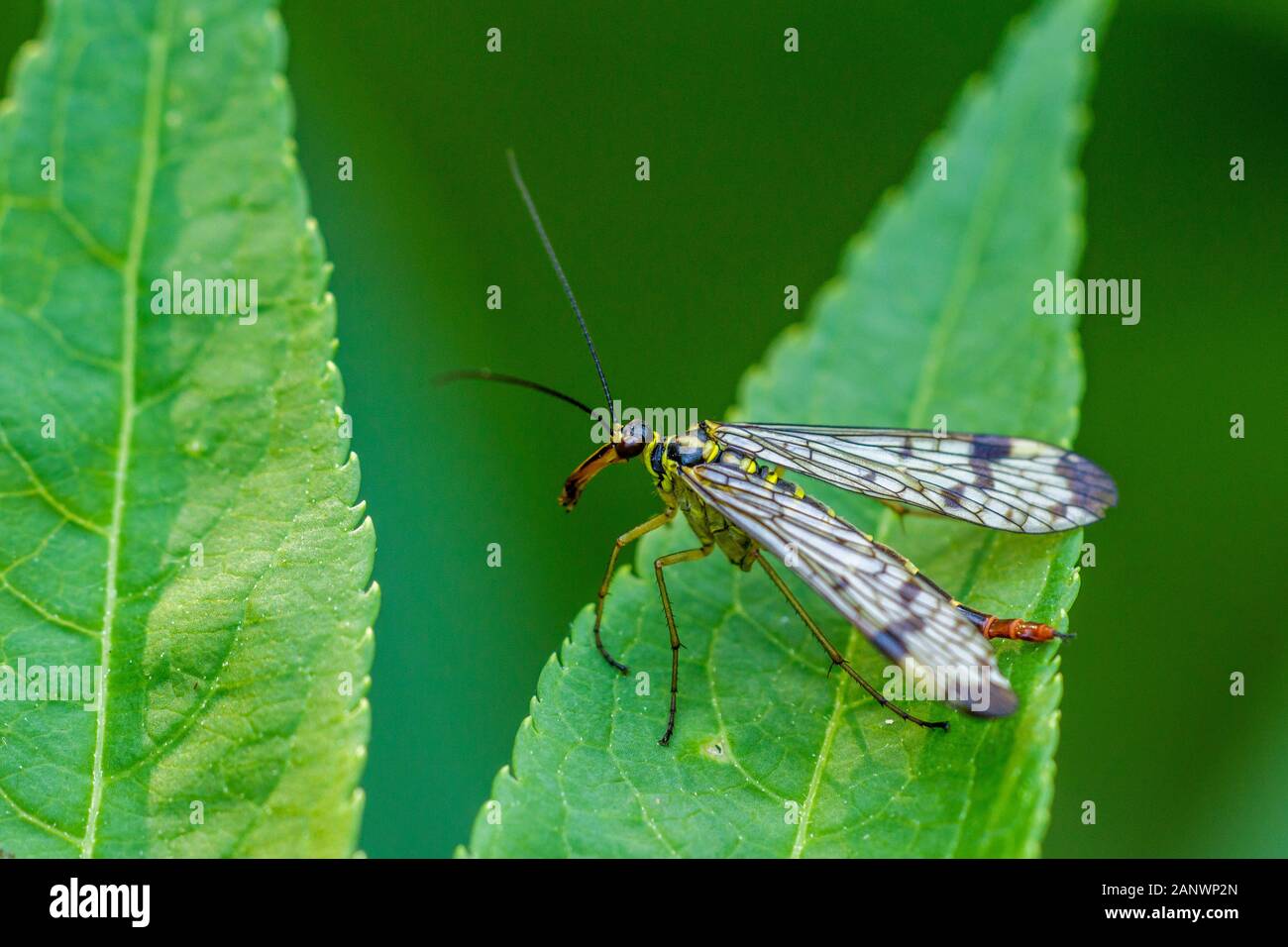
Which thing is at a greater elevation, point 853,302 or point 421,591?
point 853,302

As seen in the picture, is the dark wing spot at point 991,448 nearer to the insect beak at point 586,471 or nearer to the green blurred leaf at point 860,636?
the green blurred leaf at point 860,636

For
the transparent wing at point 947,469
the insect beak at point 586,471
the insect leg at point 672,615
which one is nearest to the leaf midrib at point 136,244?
the insect leg at point 672,615

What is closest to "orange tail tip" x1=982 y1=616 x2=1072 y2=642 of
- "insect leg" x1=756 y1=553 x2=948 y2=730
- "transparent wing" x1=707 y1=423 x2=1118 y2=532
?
"insect leg" x1=756 y1=553 x2=948 y2=730

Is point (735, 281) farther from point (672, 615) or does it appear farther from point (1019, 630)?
point (1019, 630)

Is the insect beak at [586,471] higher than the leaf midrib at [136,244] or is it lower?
lower

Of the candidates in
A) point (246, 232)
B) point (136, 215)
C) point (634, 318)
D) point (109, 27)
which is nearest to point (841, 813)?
point (246, 232)
